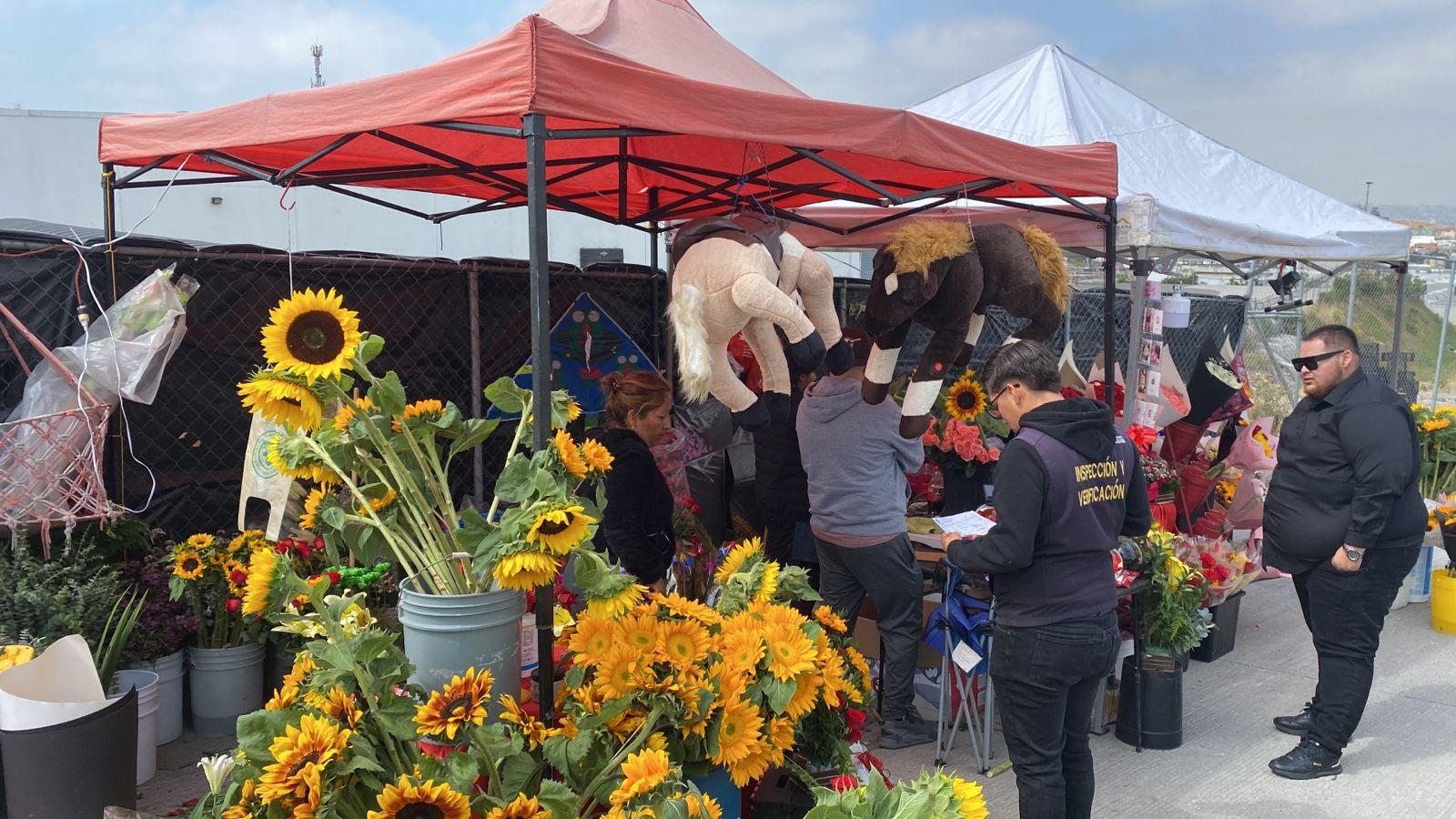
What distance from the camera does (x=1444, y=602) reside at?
608cm

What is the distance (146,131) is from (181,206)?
806 cm

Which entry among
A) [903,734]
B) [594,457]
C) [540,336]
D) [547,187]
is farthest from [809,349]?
[903,734]

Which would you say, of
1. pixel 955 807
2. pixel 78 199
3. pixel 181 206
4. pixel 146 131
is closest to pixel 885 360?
pixel 955 807

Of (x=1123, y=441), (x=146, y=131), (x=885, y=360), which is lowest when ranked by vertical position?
(x=1123, y=441)

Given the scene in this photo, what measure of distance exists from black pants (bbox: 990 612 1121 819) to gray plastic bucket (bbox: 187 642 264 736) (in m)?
3.09

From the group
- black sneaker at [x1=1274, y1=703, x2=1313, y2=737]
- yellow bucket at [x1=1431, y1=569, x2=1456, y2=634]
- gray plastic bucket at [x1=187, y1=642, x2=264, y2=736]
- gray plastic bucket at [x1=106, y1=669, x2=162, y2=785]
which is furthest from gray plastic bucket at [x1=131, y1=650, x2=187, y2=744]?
yellow bucket at [x1=1431, y1=569, x2=1456, y2=634]

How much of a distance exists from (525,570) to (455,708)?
0.27 meters

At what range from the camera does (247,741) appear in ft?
5.57

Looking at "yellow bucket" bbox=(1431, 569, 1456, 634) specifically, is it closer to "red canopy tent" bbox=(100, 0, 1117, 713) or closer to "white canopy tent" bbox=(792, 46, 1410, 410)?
"white canopy tent" bbox=(792, 46, 1410, 410)

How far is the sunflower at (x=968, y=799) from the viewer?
1.50 meters

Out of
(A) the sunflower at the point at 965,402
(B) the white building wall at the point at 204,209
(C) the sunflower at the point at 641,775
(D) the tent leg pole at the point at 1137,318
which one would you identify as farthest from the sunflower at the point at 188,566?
(B) the white building wall at the point at 204,209

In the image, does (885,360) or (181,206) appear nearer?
(885,360)

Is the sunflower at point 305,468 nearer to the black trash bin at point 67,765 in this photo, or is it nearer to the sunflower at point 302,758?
the sunflower at point 302,758

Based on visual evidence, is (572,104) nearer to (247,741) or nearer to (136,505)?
(247,741)
